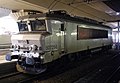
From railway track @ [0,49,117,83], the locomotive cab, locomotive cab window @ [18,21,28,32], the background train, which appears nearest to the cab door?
the background train

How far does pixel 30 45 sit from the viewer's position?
9.74 m

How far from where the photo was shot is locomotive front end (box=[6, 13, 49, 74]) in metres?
9.30

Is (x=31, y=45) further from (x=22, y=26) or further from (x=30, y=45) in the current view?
(x=22, y=26)

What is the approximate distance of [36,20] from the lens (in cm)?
1042

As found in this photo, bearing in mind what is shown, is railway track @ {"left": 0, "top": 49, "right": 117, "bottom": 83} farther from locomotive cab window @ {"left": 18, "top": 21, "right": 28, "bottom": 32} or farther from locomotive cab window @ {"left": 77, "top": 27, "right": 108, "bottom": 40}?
locomotive cab window @ {"left": 77, "top": 27, "right": 108, "bottom": 40}

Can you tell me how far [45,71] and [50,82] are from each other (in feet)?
5.97

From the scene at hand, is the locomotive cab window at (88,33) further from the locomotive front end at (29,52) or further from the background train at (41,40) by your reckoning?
the locomotive front end at (29,52)

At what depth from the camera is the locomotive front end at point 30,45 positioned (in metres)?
9.30

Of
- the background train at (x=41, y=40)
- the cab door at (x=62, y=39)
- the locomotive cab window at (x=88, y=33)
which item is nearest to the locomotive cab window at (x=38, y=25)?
the background train at (x=41, y=40)

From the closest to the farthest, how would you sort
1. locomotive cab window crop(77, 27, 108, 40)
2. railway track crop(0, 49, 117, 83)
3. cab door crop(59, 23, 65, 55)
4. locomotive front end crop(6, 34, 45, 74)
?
railway track crop(0, 49, 117, 83)
locomotive front end crop(6, 34, 45, 74)
cab door crop(59, 23, 65, 55)
locomotive cab window crop(77, 27, 108, 40)

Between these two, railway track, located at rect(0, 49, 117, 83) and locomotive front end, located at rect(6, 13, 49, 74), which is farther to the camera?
locomotive front end, located at rect(6, 13, 49, 74)

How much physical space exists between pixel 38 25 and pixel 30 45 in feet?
4.26

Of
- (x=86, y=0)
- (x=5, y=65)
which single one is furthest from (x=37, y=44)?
(x=86, y=0)

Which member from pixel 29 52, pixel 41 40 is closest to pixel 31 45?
pixel 29 52
